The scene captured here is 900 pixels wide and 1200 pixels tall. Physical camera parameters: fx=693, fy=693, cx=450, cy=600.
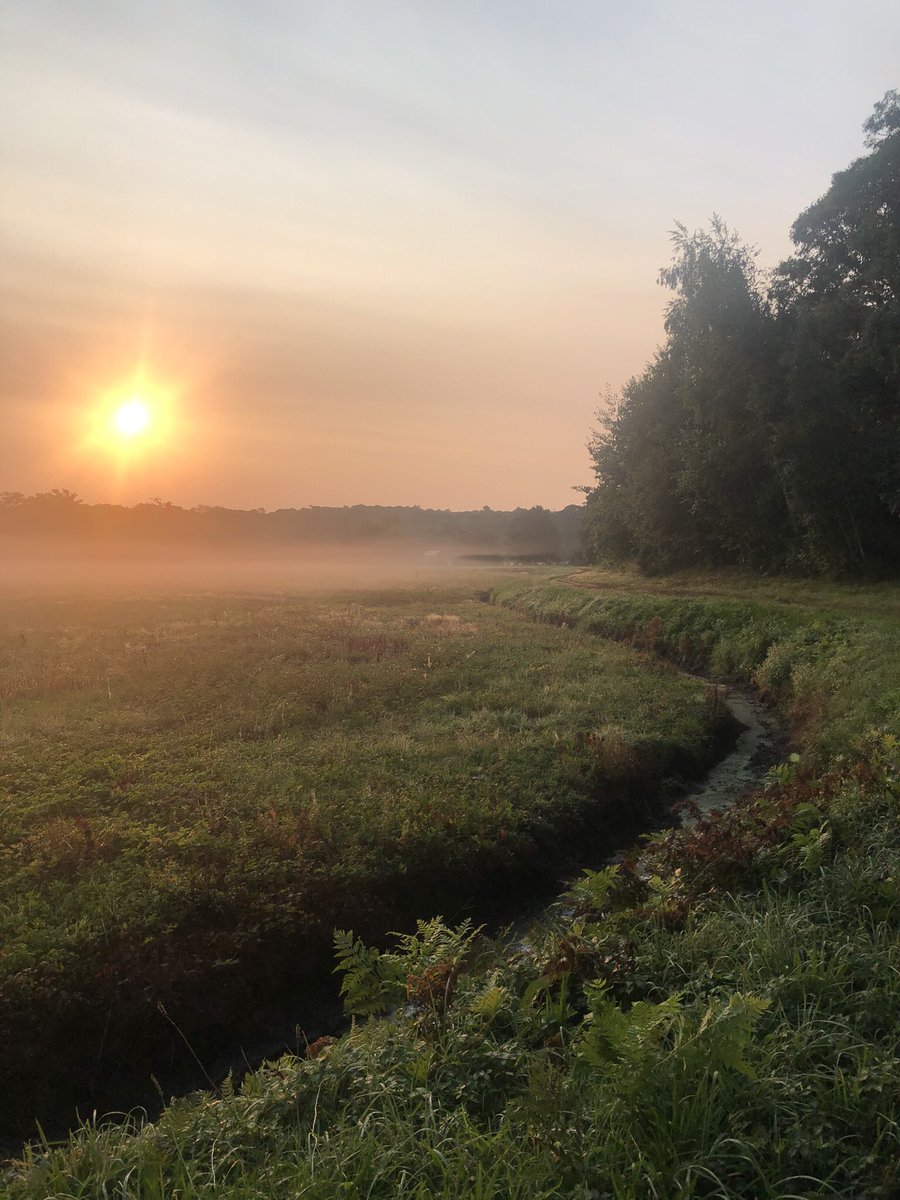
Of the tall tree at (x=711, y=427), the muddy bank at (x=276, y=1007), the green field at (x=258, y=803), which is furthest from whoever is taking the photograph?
the tall tree at (x=711, y=427)

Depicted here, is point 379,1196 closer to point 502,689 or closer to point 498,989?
point 498,989

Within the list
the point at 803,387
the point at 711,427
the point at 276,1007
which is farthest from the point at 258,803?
the point at 711,427

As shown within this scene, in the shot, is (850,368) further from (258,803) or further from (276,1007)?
(276,1007)

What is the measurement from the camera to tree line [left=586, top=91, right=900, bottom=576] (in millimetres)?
27438

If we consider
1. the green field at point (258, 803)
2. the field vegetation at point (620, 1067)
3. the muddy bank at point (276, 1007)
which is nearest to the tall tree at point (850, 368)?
the green field at point (258, 803)

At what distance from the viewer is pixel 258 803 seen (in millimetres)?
11328

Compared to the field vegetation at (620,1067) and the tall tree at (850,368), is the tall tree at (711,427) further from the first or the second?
the field vegetation at (620,1067)

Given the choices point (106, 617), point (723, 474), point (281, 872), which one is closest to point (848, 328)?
point (723, 474)

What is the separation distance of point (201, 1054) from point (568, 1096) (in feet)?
16.4

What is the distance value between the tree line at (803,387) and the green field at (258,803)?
1340cm

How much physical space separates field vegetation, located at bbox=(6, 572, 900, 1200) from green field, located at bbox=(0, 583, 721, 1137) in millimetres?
1661

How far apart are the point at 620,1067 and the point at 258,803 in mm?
8415

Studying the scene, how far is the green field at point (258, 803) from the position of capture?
25.1 feet

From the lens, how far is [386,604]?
4581 centimetres
